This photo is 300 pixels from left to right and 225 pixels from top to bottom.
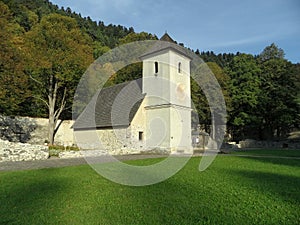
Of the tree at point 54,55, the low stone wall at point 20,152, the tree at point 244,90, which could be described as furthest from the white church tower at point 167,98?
the tree at point 244,90

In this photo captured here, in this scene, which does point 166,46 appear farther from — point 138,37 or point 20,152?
point 138,37

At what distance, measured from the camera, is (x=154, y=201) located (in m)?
5.99

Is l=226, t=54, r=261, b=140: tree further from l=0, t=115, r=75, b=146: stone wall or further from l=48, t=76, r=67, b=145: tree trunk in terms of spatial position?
l=48, t=76, r=67, b=145: tree trunk

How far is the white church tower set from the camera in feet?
75.9

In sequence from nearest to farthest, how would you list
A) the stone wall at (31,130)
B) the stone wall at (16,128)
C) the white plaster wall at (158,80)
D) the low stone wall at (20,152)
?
the low stone wall at (20,152)
the white plaster wall at (158,80)
the stone wall at (16,128)
the stone wall at (31,130)

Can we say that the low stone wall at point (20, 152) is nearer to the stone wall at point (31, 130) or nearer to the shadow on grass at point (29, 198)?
the shadow on grass at point (29, 198)

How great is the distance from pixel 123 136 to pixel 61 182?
47.8ft

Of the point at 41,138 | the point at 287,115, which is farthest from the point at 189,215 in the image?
the point at 287,115

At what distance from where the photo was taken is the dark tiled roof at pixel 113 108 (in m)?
23.5

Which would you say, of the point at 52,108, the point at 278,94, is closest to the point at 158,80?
the point at 52,108

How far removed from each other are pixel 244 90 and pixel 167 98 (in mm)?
20431

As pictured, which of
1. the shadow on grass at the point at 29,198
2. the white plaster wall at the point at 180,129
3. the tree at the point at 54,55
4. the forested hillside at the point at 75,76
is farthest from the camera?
the white plaster wall at the point at 180,129

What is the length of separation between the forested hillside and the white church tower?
644 centimetres

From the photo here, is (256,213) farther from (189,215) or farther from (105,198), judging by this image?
(105,198)
